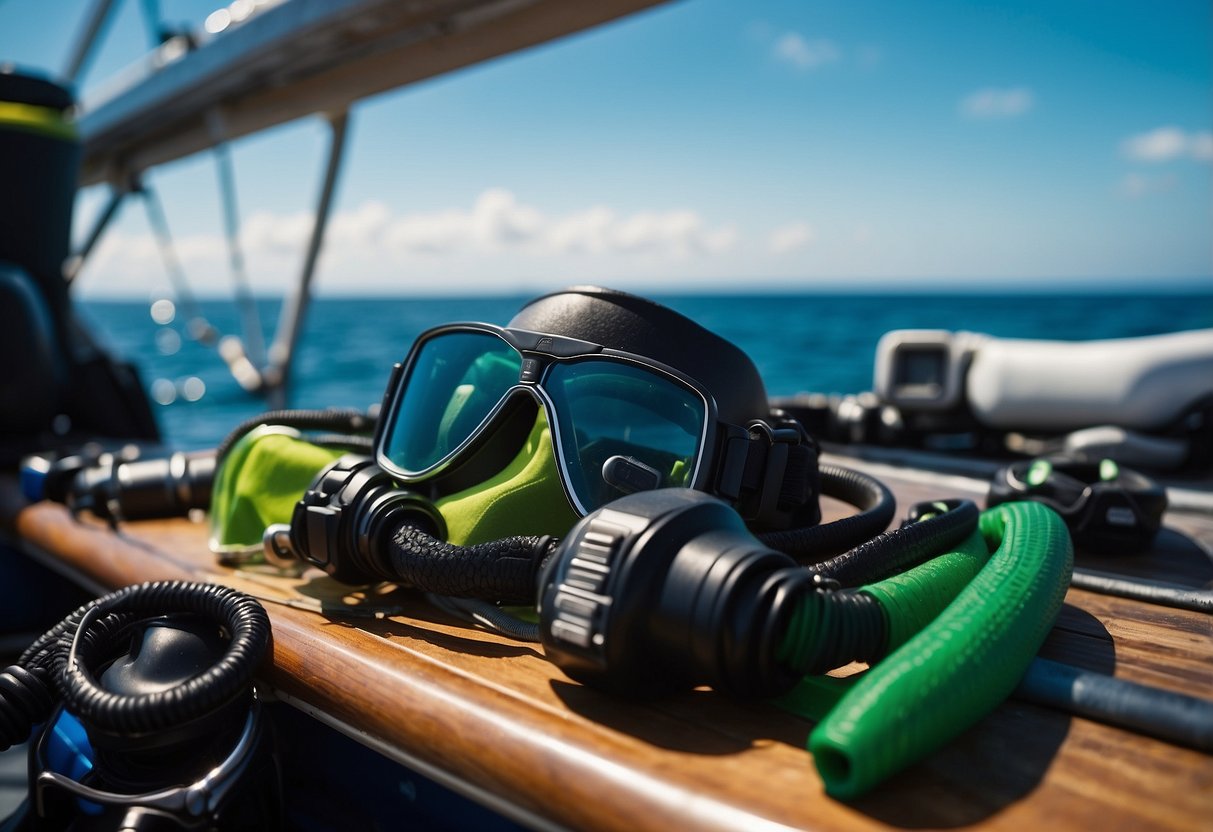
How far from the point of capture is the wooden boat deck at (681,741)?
63cm

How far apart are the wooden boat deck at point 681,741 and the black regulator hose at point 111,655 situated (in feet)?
0.31

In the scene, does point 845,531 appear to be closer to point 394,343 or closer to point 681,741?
point 681,741

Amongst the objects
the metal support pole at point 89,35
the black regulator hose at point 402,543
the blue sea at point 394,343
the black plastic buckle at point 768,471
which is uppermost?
the metal support pole at point 89,35

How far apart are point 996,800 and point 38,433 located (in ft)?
8.45

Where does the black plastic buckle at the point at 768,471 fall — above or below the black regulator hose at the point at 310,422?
above

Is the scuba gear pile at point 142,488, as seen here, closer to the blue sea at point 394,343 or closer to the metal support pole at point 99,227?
the blue sea at point 394,343

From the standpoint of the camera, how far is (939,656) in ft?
2.24

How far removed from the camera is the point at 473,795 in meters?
0.76

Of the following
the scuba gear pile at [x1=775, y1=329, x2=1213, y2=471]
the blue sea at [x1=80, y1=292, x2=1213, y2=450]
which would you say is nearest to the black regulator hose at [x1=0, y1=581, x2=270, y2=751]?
Answer: the scuba gear pile at [x1=775, y1=329, x2=1213, y2=471]

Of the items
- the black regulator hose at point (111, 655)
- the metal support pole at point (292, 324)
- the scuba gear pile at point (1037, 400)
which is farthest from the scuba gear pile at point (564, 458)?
the metal support pole at point (292, 324)

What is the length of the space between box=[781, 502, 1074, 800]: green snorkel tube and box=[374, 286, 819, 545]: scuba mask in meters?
0.24

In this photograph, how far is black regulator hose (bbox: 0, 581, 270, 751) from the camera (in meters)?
0.76

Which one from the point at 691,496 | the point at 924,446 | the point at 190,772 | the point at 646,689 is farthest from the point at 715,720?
the point at 924,446

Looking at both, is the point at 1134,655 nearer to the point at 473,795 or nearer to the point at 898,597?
the point at 898,597
